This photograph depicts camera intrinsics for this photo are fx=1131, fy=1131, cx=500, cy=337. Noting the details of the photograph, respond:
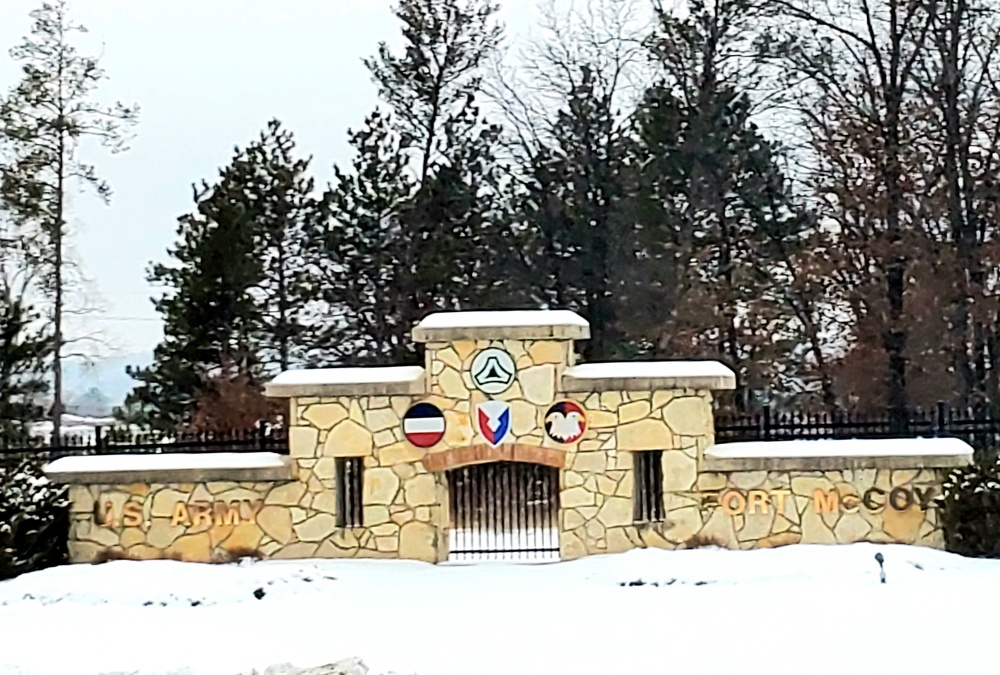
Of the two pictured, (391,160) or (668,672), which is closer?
(668,672)

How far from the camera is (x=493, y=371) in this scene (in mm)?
12367

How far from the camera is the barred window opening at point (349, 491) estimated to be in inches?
492

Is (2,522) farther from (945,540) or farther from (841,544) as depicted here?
(945,540)

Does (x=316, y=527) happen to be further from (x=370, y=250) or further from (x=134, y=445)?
(x=370, y=250)

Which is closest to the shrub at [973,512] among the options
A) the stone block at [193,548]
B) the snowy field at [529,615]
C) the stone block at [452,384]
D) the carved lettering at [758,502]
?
the snowy field at [529,615]

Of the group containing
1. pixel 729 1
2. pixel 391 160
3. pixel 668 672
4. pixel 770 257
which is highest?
pixel 729 1

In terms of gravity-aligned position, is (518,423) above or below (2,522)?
above

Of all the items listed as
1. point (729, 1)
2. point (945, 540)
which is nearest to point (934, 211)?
point (729, 1)

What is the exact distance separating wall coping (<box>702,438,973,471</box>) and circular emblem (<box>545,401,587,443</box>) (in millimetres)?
1392

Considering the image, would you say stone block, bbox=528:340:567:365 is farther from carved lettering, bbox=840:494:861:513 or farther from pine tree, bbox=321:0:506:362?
pine tree, bbox=321:0:506:362

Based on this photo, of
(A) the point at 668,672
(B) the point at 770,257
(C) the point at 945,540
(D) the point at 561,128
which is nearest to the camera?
(A) the point at 668,672

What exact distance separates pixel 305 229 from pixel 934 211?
43.6 ft

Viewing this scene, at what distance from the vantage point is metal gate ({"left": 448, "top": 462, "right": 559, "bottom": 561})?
1367 cm

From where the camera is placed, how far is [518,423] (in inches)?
484
